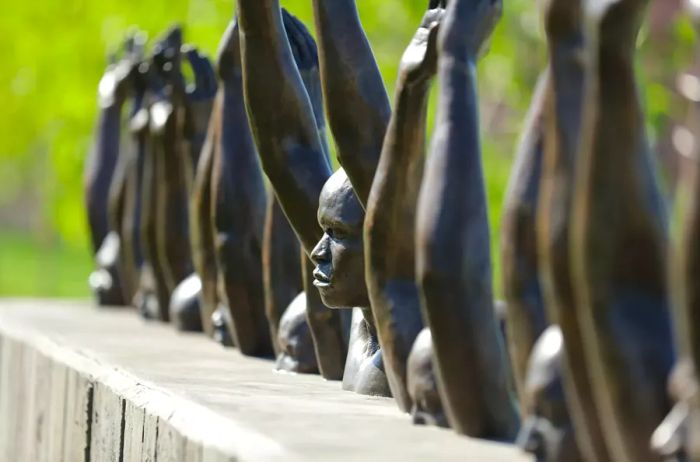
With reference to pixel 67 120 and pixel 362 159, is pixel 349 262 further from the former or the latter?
pixel 67 120

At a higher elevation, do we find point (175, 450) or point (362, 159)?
point (362, 159)

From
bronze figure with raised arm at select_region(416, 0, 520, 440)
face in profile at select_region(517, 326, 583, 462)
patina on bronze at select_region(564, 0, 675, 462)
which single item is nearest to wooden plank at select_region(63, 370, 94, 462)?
bronze figure with raised arm at select_region(416, 0, 520, 440)

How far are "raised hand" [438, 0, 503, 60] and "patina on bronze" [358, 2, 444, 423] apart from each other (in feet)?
0.86

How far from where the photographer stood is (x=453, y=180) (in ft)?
13.8

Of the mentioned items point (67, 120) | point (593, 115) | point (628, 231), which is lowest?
point (67, 120)

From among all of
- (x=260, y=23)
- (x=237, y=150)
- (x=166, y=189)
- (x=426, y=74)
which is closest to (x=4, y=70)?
(x=166, y=189)

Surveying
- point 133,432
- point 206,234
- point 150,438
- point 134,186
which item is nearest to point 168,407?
point 150,438

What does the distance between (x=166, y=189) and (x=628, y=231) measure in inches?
217

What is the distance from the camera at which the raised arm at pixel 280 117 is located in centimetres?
594

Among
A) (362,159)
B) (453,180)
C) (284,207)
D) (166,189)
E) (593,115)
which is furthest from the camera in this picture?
(166,189)

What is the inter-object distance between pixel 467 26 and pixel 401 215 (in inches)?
26.6

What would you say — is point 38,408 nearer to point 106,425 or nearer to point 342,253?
point 106,425

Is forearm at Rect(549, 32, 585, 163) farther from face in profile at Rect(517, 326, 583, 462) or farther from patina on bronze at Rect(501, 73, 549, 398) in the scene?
face in profile at Rect(517, 326, 583, 462)

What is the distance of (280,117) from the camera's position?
19.9ft
